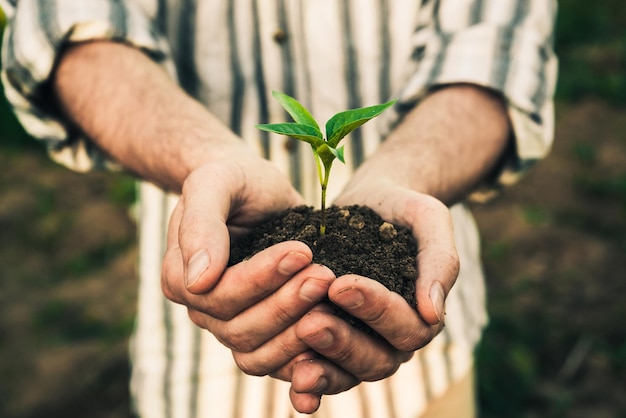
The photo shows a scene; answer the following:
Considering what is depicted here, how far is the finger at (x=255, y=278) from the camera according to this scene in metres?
1.24

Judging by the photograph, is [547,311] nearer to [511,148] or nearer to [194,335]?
[511,148]

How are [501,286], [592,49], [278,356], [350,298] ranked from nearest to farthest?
[350,298] → [278,356] → [501,286] → [592,49]

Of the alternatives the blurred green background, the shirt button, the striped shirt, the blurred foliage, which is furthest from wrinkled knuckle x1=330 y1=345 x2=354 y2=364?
the blurred foliage

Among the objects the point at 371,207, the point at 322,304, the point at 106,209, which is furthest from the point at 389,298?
the point at 106,209

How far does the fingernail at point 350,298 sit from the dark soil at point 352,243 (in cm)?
9

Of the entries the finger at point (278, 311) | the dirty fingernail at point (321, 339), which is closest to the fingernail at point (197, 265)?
the finger at point (278, 311)

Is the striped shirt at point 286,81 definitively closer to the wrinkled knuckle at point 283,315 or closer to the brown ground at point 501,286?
the wrinkled knuckle at point 283,315

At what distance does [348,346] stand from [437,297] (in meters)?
0.20

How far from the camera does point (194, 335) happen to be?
201 cm

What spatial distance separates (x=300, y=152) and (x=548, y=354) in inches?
86.3

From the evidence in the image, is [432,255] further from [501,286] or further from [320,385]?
[501,286]

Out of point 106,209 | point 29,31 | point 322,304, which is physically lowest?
point 106,209

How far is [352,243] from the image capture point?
1447 millimetres

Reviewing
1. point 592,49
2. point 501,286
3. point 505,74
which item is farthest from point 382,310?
point 592,49
